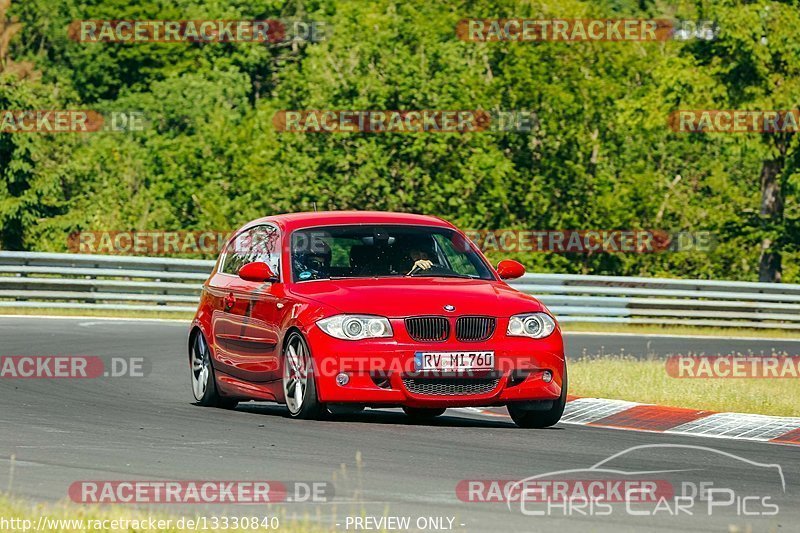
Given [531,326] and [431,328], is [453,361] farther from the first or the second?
[531,326]

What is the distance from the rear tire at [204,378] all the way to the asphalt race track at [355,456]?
0.18 m

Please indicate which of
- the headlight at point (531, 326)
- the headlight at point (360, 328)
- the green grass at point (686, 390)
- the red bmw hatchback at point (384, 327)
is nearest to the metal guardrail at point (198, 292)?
the green grass at point (686, 390)

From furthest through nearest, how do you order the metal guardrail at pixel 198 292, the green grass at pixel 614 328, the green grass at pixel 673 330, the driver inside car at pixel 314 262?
the green grass at pixel 673 330 < the metal guardrail at pixel 198 292 < the green grass at pixel 614 328 < the driver inside car at pixel 314 262

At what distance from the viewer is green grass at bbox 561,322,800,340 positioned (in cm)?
2988

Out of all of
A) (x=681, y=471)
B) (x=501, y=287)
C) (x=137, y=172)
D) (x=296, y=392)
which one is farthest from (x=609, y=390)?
(x=137, y=172)

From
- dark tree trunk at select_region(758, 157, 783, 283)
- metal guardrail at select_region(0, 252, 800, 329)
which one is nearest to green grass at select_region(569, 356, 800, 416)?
metal guardrail at select_region(0, 252, 800, 329)

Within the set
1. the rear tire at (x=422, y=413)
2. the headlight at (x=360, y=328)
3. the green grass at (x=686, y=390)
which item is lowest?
the green grass at (x=686, y=390)

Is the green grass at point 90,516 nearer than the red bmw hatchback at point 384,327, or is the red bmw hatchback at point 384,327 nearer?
the green grass at point 90,516

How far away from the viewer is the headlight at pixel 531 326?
1173 cm

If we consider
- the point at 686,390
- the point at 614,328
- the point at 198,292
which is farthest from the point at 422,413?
the point at 614,328

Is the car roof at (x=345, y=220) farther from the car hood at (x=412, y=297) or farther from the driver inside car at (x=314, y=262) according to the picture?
the car hood at (x=412, y=297)

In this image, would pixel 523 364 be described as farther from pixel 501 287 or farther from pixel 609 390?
pixel 609 390

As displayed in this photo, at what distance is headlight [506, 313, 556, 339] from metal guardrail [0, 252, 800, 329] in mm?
16842

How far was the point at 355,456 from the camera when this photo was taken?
32.8ft
